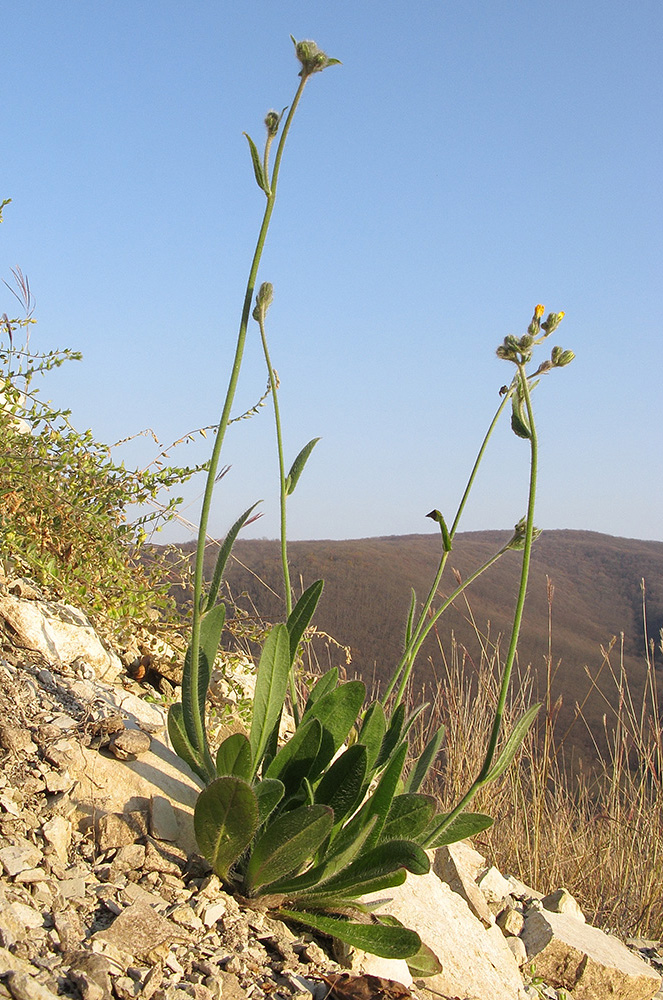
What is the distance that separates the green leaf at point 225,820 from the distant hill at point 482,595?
95.8 inches

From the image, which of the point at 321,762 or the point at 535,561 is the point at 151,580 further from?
the point at 535,561

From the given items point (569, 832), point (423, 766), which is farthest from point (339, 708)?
point (569, 832)

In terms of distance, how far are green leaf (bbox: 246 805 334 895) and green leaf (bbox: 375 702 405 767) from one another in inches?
12.1

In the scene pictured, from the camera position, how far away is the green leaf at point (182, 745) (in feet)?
6.10

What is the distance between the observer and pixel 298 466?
1910 millimetres

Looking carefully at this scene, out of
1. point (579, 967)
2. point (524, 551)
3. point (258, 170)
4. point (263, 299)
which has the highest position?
point (258, 170)

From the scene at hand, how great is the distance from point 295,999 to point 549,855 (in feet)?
6.77

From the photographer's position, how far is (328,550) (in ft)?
19.9

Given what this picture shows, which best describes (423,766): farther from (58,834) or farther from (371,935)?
(58,834)

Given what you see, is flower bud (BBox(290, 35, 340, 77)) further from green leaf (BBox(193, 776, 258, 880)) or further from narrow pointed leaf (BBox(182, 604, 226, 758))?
Answer: green leaf (BBox(193, 776, 258, 880))

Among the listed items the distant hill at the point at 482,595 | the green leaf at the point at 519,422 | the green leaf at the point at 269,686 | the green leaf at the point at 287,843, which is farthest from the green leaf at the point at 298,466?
the distant hill at the point at 482,595

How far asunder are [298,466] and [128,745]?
0.76 m

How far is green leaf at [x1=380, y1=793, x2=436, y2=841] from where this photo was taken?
1.80m

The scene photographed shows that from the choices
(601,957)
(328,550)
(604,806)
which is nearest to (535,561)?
(328,550)
